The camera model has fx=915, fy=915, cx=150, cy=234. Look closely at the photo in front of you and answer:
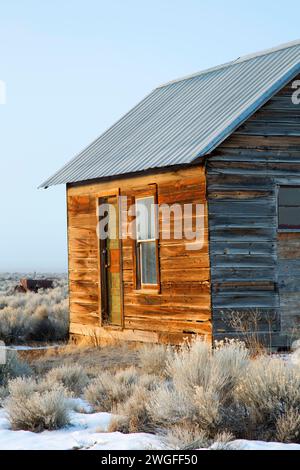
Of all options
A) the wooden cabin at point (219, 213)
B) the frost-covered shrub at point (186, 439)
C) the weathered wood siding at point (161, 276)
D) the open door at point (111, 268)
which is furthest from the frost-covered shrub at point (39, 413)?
the open door at point (111, 268)

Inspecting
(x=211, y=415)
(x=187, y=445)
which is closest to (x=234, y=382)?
(x=211, y=415)

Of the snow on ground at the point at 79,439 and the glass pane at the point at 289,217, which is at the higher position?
the glass pane at the point at 289,217

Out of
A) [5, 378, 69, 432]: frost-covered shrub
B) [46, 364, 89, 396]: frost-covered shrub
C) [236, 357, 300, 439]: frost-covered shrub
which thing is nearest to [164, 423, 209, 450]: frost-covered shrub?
[236, 357, 300, 439]: frost-covered shrub

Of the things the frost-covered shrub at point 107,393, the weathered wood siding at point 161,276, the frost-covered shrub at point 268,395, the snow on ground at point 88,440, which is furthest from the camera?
A: the weathered wood siding at point 161,276

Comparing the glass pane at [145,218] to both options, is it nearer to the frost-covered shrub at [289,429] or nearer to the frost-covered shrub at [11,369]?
the frost-covered shrub at [11,369]

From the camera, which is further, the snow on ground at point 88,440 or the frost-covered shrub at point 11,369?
the frost-covered shrub at point 11,369

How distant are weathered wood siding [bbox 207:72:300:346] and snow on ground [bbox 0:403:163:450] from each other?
511cm

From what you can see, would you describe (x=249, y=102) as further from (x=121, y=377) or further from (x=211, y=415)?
(x=211, y=415)

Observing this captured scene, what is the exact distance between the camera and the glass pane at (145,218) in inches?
591

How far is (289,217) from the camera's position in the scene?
14.3 metres

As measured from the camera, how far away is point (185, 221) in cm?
1410

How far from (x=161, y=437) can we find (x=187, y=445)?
43 cm

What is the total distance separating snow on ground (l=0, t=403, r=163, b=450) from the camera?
779 centimetres

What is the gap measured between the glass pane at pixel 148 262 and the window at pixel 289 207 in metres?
2.21
